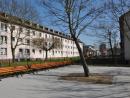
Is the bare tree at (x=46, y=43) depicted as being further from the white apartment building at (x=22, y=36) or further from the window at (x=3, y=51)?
the window at (x=3, y=51)

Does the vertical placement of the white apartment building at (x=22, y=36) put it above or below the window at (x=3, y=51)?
above

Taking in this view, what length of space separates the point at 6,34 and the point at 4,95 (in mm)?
51543

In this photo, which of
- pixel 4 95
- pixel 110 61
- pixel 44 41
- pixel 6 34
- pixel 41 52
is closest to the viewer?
pixel 4 95

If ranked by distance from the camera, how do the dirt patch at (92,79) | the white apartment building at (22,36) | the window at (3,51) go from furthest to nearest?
1. the window at (3,51)
2. the white apartment building at (22,36)
3. the dirt patch at (92,79)

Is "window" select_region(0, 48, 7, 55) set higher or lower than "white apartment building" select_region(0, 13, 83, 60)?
lower

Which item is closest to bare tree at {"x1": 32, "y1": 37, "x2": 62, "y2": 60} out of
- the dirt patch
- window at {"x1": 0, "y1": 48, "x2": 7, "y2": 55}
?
window at {"x1": 0, "y1": 48, "x2": 7, "y2": 55}

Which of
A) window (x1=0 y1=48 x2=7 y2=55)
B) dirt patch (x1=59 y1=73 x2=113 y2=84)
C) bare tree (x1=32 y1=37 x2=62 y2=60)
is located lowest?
dirt patch (x1=59 y1=73 x2=113 y2=84)

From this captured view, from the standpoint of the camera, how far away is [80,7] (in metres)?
22.4

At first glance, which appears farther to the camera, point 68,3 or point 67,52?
point 67,52

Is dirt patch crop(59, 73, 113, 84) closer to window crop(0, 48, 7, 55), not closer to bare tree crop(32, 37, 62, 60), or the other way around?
window crop(0, 48, 7, 55)

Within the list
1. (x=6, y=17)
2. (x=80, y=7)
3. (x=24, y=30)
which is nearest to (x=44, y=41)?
(x=24, y=30)

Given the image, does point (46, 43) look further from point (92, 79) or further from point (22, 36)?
point (92, 79)

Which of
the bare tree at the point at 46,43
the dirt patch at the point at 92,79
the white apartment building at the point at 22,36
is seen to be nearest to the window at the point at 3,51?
the white apartment building at the point at 22,36

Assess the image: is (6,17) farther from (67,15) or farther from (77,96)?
(77,96)
